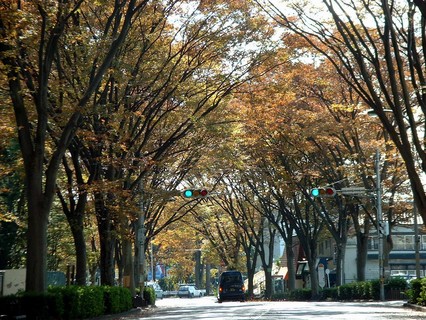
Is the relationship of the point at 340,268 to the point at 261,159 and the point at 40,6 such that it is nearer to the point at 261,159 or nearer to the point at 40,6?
the point at 261,159

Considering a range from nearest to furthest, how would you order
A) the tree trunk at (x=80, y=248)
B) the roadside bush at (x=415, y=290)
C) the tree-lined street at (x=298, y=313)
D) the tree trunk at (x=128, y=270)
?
the tree-lined street at (x=298, y=313), the tree trunk at (x=80, y=248), the roadside bush at (x=415, y=290), the tree trunk at (x=128, y=270)

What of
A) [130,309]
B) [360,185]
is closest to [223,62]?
[130,309]

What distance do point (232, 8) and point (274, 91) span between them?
12.0 ft

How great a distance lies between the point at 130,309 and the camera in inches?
1227

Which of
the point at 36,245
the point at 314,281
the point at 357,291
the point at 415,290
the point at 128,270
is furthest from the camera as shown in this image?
the point at 314,281

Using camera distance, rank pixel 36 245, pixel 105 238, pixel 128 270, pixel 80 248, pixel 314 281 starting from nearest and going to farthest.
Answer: pixel 36 245
pixel 80 248
pixel 105 238
pixel 128 270
pixel 314 281

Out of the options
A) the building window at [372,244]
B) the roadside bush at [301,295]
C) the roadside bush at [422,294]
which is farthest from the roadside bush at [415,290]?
the building window at [372,244]

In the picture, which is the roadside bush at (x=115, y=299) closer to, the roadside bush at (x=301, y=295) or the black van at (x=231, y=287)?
the black van at (x=231, y=287)

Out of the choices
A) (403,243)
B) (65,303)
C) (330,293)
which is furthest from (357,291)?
(403,243)

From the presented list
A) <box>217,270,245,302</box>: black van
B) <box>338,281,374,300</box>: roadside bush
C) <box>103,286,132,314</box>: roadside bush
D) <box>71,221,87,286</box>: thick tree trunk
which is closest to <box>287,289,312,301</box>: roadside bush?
<box>217,270,245,302</box>: black van

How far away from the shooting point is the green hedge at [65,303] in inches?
702

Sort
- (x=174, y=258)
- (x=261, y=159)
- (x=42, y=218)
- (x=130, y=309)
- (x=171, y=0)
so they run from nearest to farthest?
(x=42, y=218), (x=171, y=0), (x=130, y=309), (x=261, y=159), (x=174, y=258)

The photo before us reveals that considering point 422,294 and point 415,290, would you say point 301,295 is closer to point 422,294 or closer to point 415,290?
point 415,290

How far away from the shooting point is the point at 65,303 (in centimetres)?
2027
